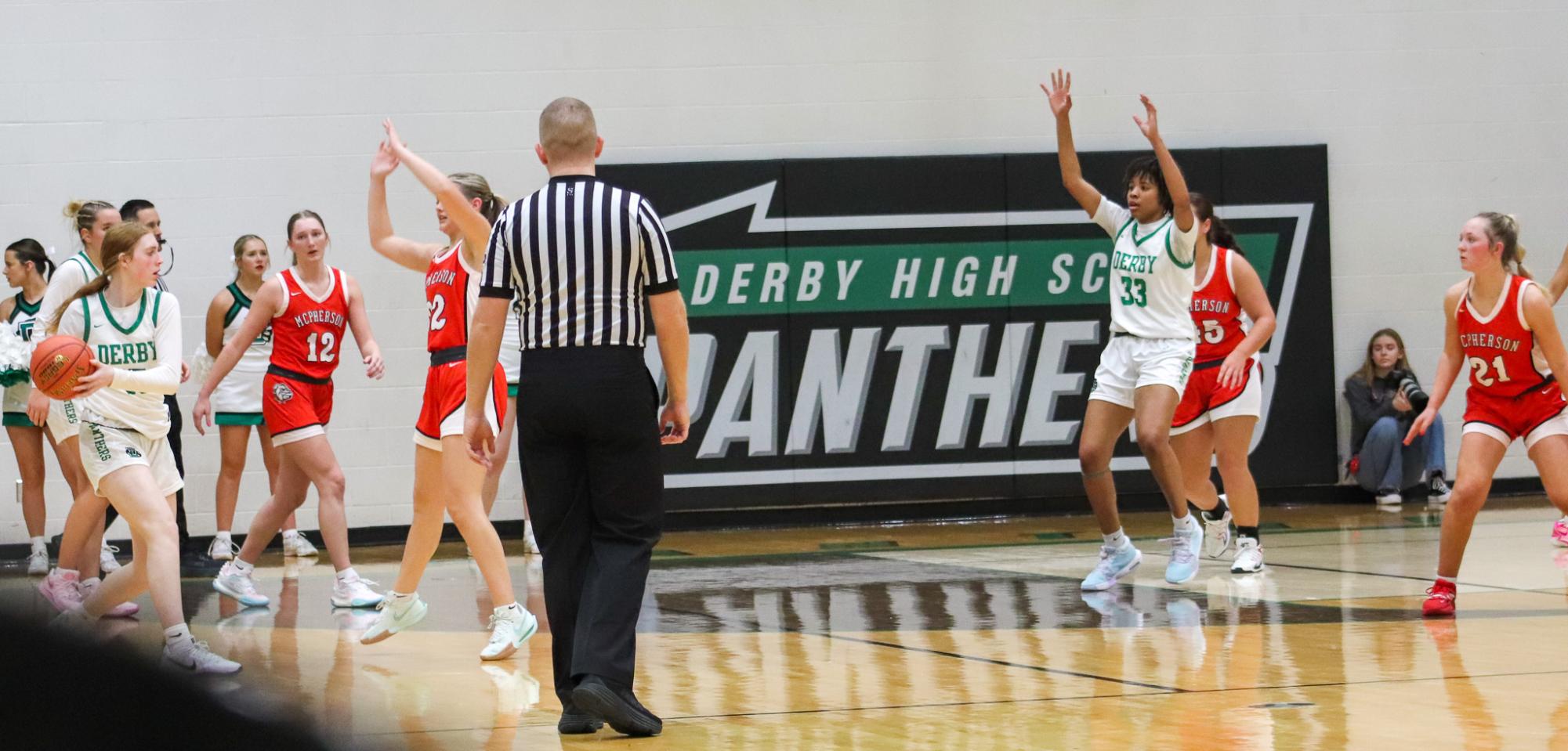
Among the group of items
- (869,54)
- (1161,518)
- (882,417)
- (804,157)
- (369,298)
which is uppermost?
(869,54)

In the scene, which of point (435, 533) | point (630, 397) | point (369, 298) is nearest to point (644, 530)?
point (630, 397)

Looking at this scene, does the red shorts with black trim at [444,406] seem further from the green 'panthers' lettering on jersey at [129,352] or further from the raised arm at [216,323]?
the raised arm at [216,323]

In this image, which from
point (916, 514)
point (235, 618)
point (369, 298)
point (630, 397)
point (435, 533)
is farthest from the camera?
point (916, 514)

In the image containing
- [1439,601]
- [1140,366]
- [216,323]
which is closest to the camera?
[1439,601]

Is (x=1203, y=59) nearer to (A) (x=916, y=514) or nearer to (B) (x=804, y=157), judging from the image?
(B) (x=804, y=157)

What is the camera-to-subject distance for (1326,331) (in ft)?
40.4

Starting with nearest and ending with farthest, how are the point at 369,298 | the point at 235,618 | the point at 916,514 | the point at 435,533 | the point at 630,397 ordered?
1. the point at 630,397
2. the point at 435,533
3. the point at 235,618
4. the point at 369,298
5. the point at 916,514

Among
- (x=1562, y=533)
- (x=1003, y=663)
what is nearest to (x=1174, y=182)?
(x=1003, y=663)

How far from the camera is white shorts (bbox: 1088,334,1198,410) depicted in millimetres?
7633

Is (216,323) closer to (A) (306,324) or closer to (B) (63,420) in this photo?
(A) (306,324)

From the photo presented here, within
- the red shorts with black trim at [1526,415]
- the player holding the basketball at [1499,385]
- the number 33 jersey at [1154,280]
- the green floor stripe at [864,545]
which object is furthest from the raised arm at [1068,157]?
the green floor stripe at [864,545]

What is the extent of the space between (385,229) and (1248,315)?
4417mm

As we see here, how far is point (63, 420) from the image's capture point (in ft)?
24.1

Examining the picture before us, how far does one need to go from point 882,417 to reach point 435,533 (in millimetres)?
6203
